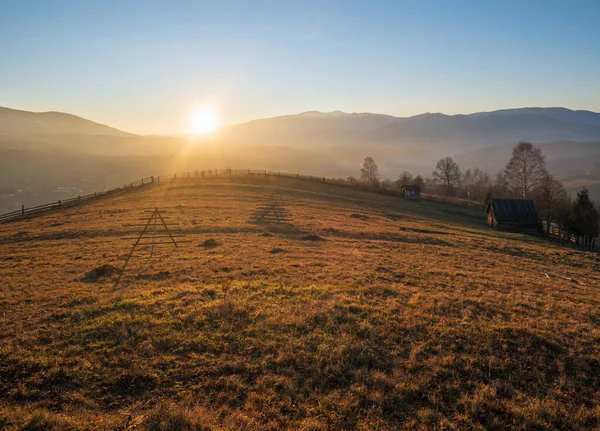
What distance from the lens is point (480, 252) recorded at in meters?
25.8

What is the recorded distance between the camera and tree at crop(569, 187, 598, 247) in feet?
134

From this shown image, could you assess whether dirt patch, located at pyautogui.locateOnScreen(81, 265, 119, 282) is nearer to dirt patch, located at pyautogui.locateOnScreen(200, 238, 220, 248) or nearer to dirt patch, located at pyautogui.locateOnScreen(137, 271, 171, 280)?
dirt patch, located at pyautogui.locateOnScreen(137, 271, 171, 280)

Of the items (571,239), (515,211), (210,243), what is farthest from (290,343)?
(515,211)

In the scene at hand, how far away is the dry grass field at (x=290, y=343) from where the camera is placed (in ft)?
23.5

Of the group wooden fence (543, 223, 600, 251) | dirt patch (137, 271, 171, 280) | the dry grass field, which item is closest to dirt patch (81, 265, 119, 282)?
the dry grass field

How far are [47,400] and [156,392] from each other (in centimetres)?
239

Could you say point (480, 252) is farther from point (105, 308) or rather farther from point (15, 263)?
point (15, 263)

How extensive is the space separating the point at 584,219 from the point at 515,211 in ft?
30.7

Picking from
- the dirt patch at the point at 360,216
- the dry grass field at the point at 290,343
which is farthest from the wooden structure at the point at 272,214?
the dry grass field at the point at 290,343

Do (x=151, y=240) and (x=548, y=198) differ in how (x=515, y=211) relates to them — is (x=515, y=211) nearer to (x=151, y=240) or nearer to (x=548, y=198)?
(x=548, y=198)

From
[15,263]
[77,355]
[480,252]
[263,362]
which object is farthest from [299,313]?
[480,252]

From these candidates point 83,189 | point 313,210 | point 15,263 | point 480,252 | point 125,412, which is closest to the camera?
point 125,412

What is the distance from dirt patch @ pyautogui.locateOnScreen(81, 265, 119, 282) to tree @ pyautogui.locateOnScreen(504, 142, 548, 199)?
67.2 meters

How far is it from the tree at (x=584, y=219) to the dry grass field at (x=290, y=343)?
28229 mm
